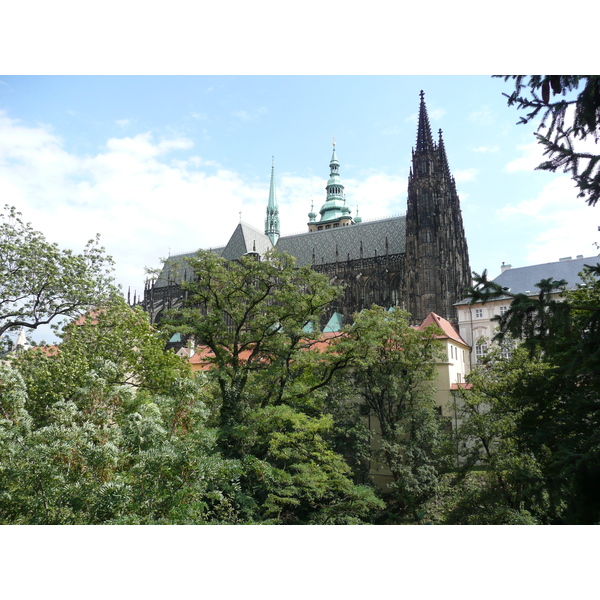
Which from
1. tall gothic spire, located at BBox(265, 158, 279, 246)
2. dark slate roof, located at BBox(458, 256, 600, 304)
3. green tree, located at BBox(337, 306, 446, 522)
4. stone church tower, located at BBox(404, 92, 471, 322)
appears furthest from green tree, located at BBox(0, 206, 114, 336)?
tall gothic spire, located at BBox(265, 158, 279, 246)

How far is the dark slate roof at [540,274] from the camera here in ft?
85.5

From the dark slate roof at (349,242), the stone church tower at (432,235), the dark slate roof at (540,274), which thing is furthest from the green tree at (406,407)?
the dark slate roof at (349,242)

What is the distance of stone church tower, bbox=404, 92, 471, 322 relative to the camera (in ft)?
133

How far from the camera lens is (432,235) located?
42469mm

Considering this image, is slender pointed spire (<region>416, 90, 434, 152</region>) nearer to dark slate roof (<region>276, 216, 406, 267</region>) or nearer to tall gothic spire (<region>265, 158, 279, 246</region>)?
dark slate roof (<region>276, 216, 406, 267</region>)

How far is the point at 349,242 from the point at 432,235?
548 inches

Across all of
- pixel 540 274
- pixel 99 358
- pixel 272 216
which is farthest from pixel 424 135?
pixel 99 358

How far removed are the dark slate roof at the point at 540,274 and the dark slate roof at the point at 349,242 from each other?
68.1 ft

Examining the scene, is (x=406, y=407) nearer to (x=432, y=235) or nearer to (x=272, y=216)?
(x=432, y=235)

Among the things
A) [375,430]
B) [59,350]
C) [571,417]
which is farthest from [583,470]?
[375,430]

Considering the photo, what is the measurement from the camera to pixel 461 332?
30.3 m

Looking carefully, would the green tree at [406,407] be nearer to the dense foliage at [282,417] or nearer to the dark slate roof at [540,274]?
the dense foliage at [282,417]

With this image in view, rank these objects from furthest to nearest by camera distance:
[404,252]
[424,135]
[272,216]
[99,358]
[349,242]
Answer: [272,216] → [349,242] → [404,252] → [424,135] → [99,358]

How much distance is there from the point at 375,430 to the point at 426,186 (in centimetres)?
2988
